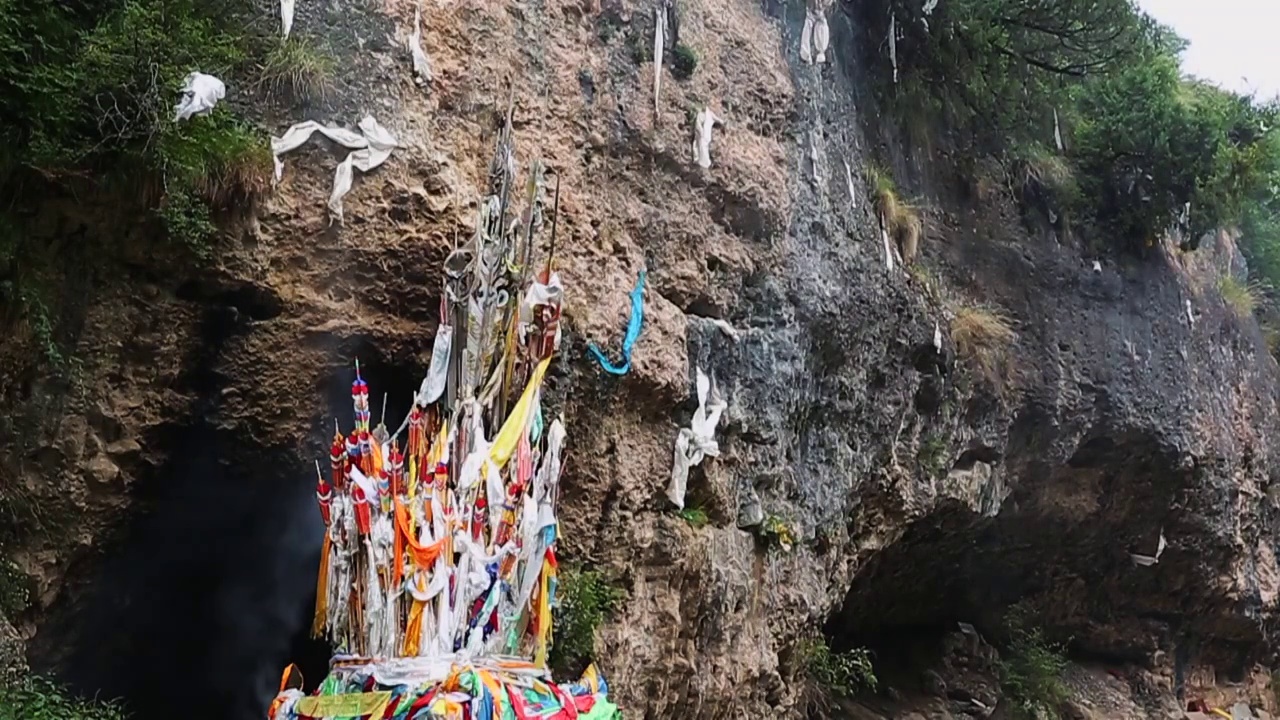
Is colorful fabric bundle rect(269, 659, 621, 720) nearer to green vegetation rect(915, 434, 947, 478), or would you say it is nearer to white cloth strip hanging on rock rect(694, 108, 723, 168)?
white cloth strip hanging on rock rect(694, 108, 723, 168)

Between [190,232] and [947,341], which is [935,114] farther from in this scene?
[190,232]

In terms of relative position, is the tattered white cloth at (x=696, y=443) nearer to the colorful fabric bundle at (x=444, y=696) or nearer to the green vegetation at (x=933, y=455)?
the colorful fabric bundle at (x=444, y=696)

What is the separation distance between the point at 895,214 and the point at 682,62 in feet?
8.51

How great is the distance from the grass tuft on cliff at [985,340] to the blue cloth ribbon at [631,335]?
4.03 m

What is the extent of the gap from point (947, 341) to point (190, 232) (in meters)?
6.32

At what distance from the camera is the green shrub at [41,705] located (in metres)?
4.98

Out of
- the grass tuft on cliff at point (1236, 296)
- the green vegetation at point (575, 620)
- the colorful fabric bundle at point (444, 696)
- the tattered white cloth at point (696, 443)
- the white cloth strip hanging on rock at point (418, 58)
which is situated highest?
the grass tuft on cliff at point (1236, 296)

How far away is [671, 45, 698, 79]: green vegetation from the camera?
8.43m

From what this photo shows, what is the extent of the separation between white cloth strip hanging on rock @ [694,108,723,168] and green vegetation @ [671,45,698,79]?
1.14 feet

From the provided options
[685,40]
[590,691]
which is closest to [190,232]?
[590,691]

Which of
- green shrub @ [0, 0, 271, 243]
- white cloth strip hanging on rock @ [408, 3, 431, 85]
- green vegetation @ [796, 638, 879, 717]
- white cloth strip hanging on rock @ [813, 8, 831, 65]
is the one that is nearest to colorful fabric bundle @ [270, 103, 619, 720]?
white cloth strip hanging on rock @ [408, 3, 431, 85]

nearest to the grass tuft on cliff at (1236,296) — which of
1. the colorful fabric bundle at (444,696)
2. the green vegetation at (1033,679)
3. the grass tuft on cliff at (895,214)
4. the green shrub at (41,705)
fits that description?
the green vegetation at (1033,679)

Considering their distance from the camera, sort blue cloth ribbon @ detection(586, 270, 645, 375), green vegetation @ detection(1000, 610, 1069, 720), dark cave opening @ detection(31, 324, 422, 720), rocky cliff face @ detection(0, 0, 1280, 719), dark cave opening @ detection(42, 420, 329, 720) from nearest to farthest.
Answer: rocky cliff face @ detection(0, 0, 1280, 719) → dark cave opening @ detection(31, 324, 422, 720) → dark cave opening @ detection(42, 420, 329, 720) → blue cloth ribbon @ detection(586, 270, 645, 375) → green vegetation @ detection(1000, 610, 1069, 720)

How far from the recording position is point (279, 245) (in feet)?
20.5
